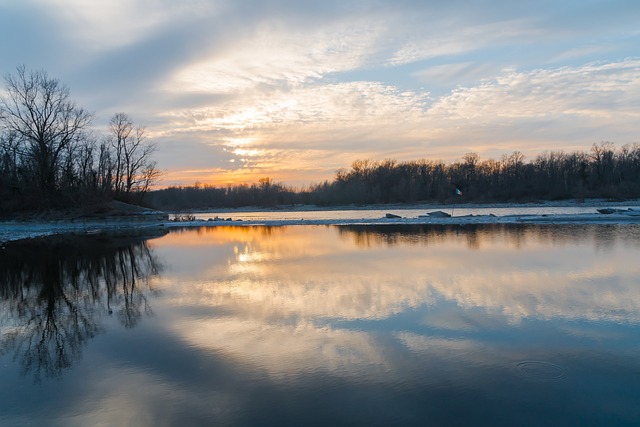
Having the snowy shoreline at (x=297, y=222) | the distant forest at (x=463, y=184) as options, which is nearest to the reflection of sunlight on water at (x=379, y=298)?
the snowy shoreline at (x=297, y=222)

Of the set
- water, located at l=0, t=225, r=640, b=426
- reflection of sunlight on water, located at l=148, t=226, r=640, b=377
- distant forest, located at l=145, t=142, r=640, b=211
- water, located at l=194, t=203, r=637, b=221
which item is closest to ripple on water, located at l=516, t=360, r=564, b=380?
water, located at l=0, t=225, r=640, b=426

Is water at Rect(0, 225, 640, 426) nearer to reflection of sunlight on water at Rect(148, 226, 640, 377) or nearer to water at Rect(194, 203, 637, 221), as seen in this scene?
reflection of sunlight on water at Rect(148, 226, 640, 377)

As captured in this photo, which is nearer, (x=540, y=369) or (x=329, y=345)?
(x=540, y=369)

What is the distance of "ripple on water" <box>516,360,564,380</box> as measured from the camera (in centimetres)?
561

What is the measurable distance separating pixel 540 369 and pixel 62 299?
10404 mm

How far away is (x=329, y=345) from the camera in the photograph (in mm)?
6938

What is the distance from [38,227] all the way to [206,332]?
37.9m

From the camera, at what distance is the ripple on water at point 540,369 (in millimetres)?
5613

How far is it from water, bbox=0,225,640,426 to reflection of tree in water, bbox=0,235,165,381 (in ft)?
0.19

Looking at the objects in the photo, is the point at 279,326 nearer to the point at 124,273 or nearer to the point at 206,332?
the point at 206,332

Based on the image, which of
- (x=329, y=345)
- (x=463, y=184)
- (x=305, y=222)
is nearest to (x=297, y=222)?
(x=305, y=222)

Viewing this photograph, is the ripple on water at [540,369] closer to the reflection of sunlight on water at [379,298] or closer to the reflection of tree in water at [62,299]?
the reflection of sunlight on water at [379,298]

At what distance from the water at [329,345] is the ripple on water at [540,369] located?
0.03 metres

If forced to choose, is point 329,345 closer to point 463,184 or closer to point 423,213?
point 423,213
